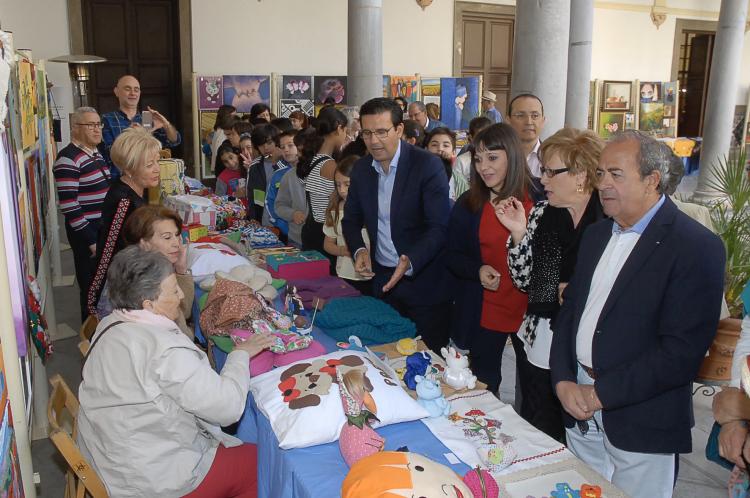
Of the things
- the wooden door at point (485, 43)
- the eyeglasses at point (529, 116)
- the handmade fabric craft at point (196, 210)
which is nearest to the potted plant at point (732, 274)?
the eyeglasses at point (529, 116)

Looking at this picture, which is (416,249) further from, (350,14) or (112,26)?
(112,26)

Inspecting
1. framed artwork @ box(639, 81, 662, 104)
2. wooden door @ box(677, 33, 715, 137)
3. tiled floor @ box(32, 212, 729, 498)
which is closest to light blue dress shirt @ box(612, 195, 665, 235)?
tiled floor @ box(32, 212, 729, 498)

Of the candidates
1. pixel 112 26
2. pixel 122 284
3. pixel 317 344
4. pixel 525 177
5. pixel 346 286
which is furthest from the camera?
pixel 112 26

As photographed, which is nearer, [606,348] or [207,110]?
[606,348]

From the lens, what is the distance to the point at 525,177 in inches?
119

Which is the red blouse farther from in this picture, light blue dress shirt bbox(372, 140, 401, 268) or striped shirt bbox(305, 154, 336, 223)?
striped shirt bbox(305, 154, 336, 223)

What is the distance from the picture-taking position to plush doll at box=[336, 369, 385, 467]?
1907 millimetres

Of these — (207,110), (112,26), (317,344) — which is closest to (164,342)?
(317,344)

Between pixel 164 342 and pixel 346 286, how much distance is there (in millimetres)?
1554

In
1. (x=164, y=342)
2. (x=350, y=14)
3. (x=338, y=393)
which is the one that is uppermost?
(x=350, y=14)

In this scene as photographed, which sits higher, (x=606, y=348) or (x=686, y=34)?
(x=686, y=34)

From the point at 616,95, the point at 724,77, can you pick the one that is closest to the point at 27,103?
the point at 724,77

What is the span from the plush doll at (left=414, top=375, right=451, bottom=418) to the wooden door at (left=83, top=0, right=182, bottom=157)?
9.89 metres

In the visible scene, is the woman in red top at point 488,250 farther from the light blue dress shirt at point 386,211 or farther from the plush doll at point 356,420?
the plush doll at point 356,420
